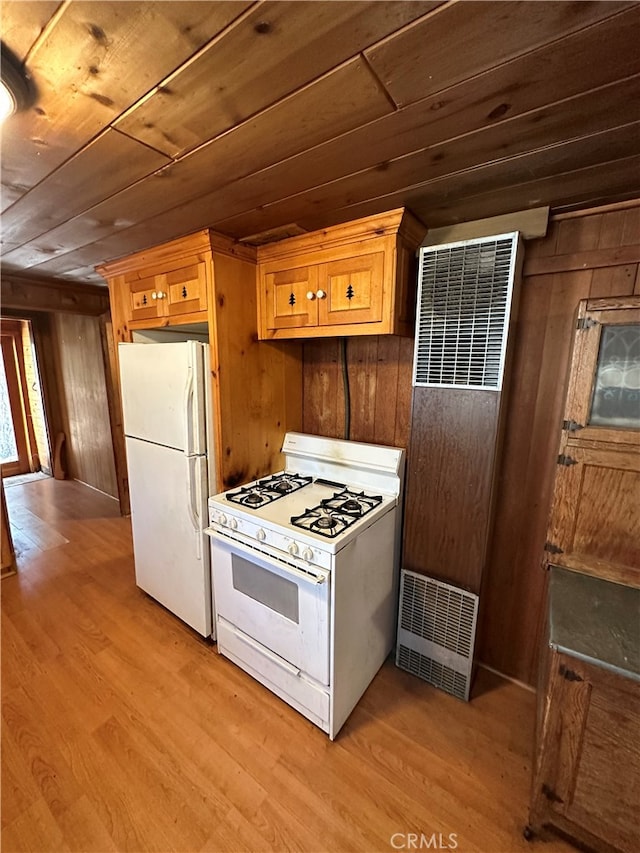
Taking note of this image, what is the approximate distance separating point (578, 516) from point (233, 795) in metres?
1.74

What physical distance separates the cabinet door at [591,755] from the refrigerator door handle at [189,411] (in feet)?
5.75

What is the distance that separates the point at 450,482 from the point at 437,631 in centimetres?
77

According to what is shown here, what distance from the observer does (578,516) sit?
1451 mm

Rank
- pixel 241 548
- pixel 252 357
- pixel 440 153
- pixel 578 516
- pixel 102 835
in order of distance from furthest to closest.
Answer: pixel 252 357 → pixel 241 548 → pixel 578 516 → pixel 102 835 → pixel 440 153

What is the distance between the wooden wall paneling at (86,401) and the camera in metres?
3.96

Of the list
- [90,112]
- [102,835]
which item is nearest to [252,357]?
[90,112]

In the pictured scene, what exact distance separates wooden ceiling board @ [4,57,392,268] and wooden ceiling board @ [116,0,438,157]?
0.04 m

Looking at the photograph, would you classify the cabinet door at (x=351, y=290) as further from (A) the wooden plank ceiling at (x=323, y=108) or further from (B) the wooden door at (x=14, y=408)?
(B) the wooden door at (x=14, y=408)

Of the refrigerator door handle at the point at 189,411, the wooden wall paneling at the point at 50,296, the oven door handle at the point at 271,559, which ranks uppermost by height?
the wooden wall paneling at the point at 50,296

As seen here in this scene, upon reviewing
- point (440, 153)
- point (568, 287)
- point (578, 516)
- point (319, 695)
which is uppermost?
point (440, 153)

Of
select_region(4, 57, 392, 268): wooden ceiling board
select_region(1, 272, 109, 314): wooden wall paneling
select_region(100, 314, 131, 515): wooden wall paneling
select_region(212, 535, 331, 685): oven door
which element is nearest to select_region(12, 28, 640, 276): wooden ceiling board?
select_region(4, 57, 392, 268): wooden ceiling board

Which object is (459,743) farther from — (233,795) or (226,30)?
(226,30)

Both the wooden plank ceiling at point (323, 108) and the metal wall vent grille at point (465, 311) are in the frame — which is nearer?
the wooden plank ceiling at point (323, 108)

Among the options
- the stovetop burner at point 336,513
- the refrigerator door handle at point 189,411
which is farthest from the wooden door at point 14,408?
the stovetop burner at point 336,513
